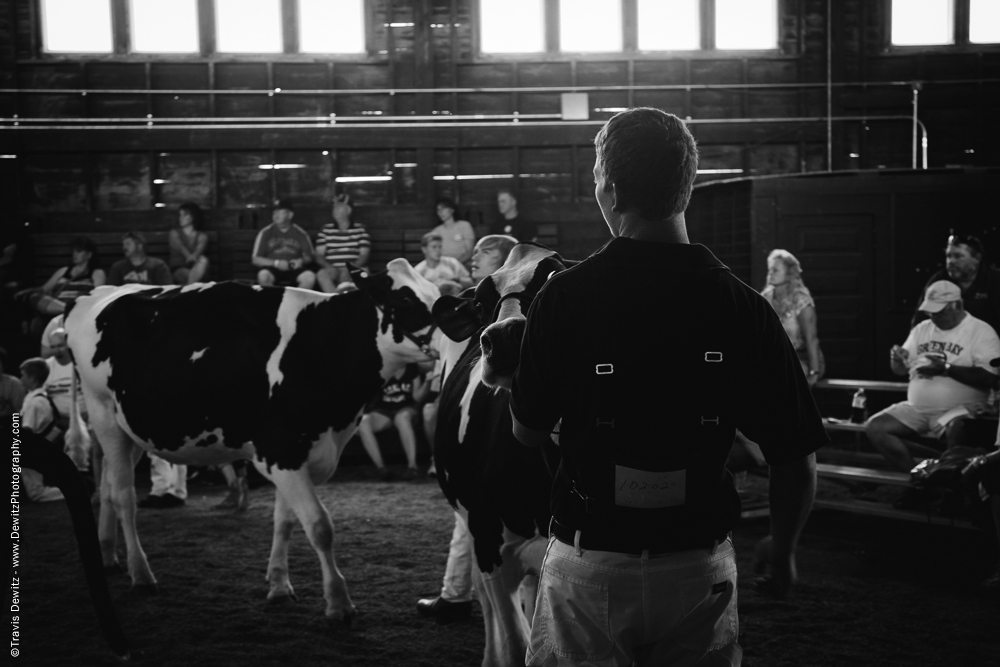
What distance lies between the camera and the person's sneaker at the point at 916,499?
6020 millimetres

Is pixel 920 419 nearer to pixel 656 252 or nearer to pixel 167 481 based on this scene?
pixel 656 252

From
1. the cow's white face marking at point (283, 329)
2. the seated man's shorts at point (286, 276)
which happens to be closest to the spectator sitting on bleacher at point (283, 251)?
the seated man's shorts at point (286, 276)

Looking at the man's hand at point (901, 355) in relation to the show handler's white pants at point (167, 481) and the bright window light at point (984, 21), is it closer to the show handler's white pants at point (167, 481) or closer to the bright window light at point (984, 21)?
the show handler's white pants at point (167, 481)

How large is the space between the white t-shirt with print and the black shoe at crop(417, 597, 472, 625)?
11.3 ft

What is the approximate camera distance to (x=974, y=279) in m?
6.84

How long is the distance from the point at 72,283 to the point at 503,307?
388 inches

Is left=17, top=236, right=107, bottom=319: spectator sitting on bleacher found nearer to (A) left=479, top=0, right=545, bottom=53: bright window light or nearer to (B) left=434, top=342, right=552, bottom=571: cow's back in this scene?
(A) left=479, top=0, right=545, bottom=53: bright window light

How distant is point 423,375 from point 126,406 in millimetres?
4517

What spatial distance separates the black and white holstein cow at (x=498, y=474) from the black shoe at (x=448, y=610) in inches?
48.1

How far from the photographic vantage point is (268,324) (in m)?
5.20

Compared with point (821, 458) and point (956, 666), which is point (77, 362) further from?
point (821, 458)

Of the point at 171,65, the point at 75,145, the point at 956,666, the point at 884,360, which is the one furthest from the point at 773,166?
the point at 956,666

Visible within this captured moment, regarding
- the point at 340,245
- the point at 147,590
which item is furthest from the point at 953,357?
the point at 340,245

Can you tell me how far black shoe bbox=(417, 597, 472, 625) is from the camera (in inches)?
188
